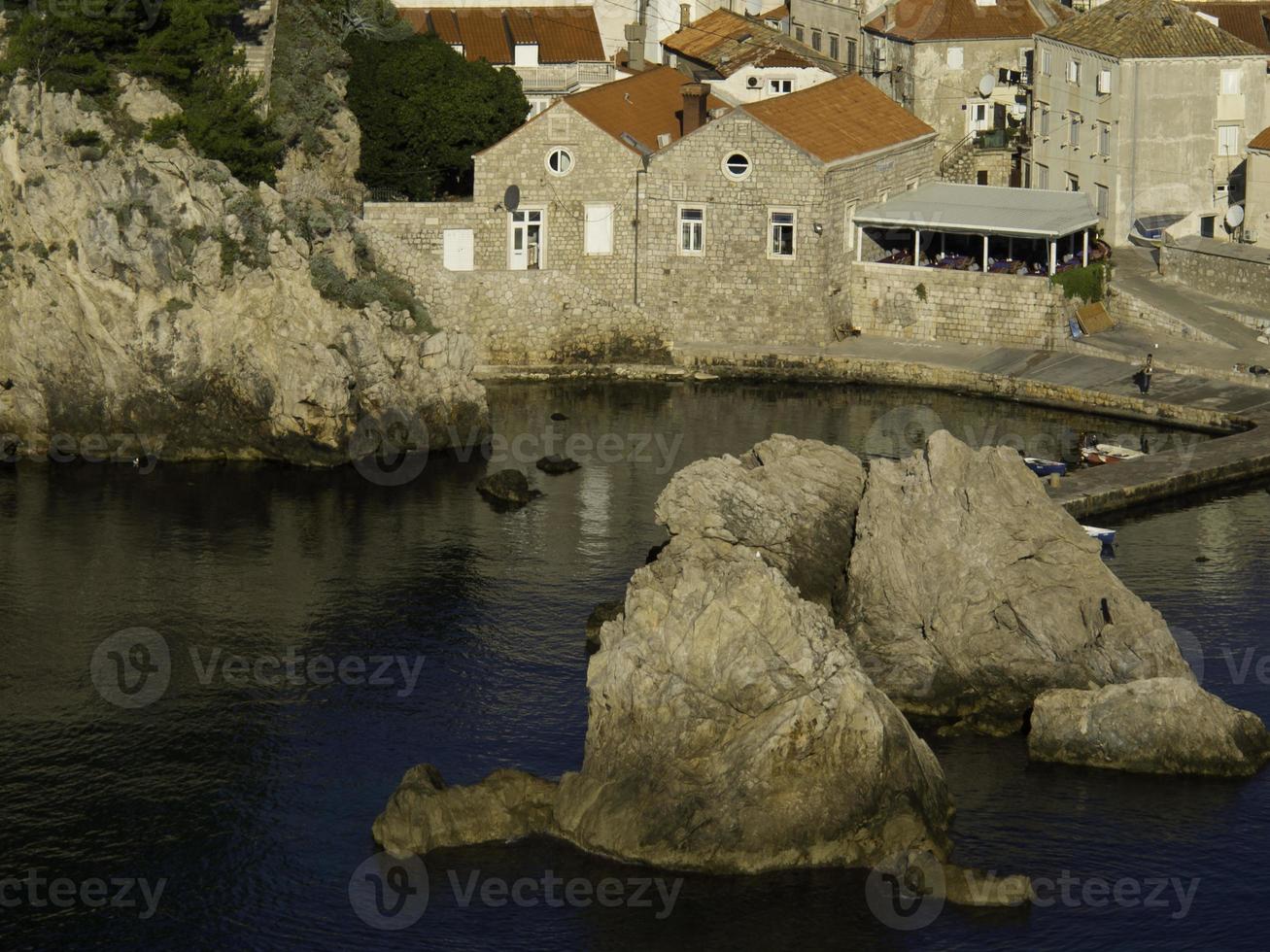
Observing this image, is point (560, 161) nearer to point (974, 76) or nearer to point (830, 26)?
point (974, 76)

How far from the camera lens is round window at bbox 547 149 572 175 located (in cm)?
8706

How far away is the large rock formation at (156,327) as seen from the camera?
77.4m

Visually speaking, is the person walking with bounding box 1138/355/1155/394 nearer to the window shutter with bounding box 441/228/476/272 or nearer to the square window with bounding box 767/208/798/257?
the square window with bounding box 767/208/798/257

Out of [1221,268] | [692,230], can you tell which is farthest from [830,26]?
[1221,268]

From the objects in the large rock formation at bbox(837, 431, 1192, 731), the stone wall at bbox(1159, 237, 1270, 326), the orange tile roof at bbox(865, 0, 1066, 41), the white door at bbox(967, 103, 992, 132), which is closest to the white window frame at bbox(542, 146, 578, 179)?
the orange tile roof at bbox(865, 0, 1066, 41)

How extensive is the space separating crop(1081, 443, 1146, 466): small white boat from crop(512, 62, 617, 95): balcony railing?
100 ft

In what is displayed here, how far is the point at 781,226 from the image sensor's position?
87125 mm

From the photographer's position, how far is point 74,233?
7781cm

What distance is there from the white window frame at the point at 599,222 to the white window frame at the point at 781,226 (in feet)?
20.2

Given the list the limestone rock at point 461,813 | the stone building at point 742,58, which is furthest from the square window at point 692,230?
the limestone rock at point 461,813

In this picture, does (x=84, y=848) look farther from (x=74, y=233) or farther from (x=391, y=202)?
(x=391, y=202)

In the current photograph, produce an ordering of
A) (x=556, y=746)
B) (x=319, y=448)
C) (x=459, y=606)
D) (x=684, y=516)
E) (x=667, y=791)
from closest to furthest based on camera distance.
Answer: (x=667, y=791), (x=556, y=746), (x=684, y=516), (x=459, y=606), (x=319, y=448)

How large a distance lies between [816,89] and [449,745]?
45471 millimetres

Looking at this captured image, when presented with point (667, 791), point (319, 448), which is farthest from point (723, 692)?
point (319, 448)
